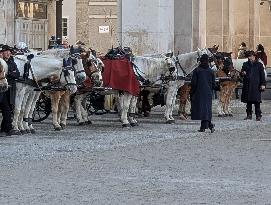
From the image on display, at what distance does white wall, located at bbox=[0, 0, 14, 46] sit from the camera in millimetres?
35062

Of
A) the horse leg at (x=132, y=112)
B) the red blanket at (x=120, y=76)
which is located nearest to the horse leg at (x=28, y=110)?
the red blanket at (x=120, y=76)

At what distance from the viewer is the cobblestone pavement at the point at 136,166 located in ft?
46.3

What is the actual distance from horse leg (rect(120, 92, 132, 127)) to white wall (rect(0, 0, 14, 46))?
8.88 meters

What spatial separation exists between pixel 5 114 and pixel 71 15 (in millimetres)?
42851

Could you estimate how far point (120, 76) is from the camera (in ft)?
87.8

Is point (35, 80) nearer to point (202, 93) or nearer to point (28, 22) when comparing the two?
point (202, 93)

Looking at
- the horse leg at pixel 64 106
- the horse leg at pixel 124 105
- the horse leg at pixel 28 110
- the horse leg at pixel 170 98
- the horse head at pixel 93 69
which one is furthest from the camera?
the horse leg at pixel 170 98

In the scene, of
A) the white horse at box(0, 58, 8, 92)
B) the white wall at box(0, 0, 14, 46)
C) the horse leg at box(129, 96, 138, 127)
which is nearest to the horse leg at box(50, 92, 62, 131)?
the horse leg at box(129, 96, 138, 127)

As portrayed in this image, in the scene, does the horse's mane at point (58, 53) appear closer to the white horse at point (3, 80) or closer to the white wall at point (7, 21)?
the white horse at point (3, 80)

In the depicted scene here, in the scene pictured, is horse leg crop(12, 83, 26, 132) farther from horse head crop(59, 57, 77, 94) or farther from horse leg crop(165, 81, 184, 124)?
horse leg crop(165, 81, 184, 124)

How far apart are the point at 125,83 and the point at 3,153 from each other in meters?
7.34

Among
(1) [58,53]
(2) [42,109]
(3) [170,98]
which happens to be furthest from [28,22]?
(1) [58,53]

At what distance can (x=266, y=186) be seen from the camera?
49.5 feet

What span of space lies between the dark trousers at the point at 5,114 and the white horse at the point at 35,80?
0.63 feet
